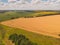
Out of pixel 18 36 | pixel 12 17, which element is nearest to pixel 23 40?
pixel 18 36

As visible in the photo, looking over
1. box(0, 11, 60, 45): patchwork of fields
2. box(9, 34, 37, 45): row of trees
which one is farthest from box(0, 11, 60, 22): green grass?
box(9, 34, 37, 45): row of trees

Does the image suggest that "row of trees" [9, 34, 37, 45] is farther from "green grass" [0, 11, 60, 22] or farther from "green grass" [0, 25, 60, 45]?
"green grass" [0, 11, 60, 22]

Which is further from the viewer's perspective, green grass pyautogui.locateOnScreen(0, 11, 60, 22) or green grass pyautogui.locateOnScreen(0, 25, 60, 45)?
green grass pyautogui.locateOnScreen(0, 11, 60, 22)

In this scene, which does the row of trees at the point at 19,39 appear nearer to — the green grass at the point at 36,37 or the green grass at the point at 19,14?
the green grass at the point at 36,37

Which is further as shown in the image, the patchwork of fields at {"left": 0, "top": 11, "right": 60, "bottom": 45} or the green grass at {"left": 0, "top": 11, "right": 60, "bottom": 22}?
the green grass at {"left": 0, "top": 11, "right": 60, "bottom": 22}

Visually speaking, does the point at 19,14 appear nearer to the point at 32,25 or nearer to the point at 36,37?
the point at 32,25

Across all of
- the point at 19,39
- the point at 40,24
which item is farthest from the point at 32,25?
the point at 19,39

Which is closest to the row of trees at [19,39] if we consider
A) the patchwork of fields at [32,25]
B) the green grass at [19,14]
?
the patchwork of fields at [32,25]

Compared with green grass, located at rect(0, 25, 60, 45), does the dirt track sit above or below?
above

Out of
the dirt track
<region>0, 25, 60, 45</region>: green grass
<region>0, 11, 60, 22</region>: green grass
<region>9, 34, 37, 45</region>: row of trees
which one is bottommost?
<region>9, 34, 37, 45</region>: row of trees
